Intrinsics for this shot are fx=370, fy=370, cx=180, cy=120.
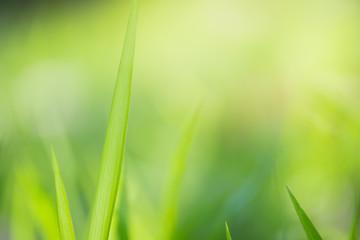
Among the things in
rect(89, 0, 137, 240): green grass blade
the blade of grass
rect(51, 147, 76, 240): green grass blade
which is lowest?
the blade of grass

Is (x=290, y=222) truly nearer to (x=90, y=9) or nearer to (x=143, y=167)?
(x=143, y=167)

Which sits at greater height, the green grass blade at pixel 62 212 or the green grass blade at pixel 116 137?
the green grass blade at pixel 116 137

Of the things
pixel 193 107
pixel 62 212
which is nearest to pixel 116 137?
pixel 62 212

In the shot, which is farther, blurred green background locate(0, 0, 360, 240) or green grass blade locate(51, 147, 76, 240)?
blurred green background locate(0, 0, 360, 240)

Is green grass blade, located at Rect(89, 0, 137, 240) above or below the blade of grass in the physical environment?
above

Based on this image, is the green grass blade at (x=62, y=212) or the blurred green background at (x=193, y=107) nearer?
the green grass blade at (x=62, y=212)

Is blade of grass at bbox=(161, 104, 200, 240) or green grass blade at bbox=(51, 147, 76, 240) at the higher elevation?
green grass blade at bbox=(51, 147, 76, 240)
